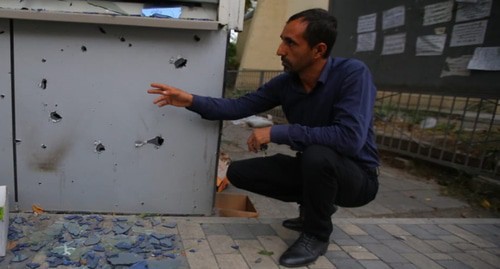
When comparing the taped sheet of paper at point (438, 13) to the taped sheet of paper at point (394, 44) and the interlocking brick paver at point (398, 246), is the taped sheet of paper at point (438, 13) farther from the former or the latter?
the interlocking brick paver at point (398, 246)

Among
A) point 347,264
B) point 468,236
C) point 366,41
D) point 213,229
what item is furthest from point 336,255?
point 366,41

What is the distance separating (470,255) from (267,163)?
57.3 inches

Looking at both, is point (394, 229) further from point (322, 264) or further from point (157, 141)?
point (157, 141)

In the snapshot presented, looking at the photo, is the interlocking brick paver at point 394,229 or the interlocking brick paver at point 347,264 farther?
the interlocking brick paver at point 394,229

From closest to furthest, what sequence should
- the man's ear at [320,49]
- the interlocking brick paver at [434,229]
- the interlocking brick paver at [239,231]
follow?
the man's ear at [320,49] < the interlocking brick paver at [239,231] < the interlocking brick paver at [434,229]

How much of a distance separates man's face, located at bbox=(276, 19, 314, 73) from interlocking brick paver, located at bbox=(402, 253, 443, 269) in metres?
1.35

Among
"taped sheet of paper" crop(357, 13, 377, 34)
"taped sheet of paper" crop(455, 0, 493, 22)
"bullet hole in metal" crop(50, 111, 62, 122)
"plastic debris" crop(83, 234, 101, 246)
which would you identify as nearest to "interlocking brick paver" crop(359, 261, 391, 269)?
"plastic debris" crop(83, 234, 101, 246)

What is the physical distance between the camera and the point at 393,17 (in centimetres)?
552

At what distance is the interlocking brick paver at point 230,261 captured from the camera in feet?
7.52

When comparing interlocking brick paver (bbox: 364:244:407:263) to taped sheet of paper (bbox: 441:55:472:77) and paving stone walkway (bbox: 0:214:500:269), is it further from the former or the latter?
taped sheet of paper (bbox: 441:55:472:77)

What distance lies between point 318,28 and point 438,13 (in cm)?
320

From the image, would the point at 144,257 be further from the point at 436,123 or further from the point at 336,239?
the point at 436,123

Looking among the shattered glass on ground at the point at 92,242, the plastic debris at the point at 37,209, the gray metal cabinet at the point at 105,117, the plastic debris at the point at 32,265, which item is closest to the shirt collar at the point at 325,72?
the gray metal cabinet at the point at 105,117

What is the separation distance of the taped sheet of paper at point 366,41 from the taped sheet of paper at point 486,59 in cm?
171
